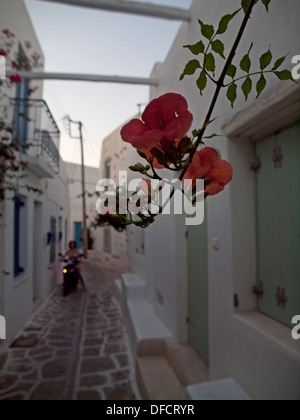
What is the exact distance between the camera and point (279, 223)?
6.17 feet

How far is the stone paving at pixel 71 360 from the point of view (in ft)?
9.84

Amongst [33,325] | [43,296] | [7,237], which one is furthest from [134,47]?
[43,296]

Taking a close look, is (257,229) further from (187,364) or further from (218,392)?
(187,364)

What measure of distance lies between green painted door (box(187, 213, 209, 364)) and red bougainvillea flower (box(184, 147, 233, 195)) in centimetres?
261

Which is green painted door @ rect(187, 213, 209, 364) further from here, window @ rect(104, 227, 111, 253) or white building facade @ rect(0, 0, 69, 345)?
window @ rect(104, 227, 111, 253)

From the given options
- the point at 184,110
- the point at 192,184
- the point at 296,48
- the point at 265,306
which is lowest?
the point at 265,306

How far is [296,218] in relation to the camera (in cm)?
169

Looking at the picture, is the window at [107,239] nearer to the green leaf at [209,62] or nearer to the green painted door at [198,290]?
the green painted door at [198,290]

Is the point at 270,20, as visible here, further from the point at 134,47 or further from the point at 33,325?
the point at 33,325

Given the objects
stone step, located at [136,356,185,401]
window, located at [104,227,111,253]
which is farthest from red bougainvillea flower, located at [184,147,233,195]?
window, located at [104,227,111,253]

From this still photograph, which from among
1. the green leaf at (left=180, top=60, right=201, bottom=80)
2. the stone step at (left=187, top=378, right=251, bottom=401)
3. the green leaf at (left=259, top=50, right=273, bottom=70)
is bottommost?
the stone step at (left=187, top=378, right=251, bottom=401)

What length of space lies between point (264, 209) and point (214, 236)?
23.8 inches

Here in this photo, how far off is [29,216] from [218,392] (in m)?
4.51

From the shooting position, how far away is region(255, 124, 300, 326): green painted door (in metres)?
1.72
